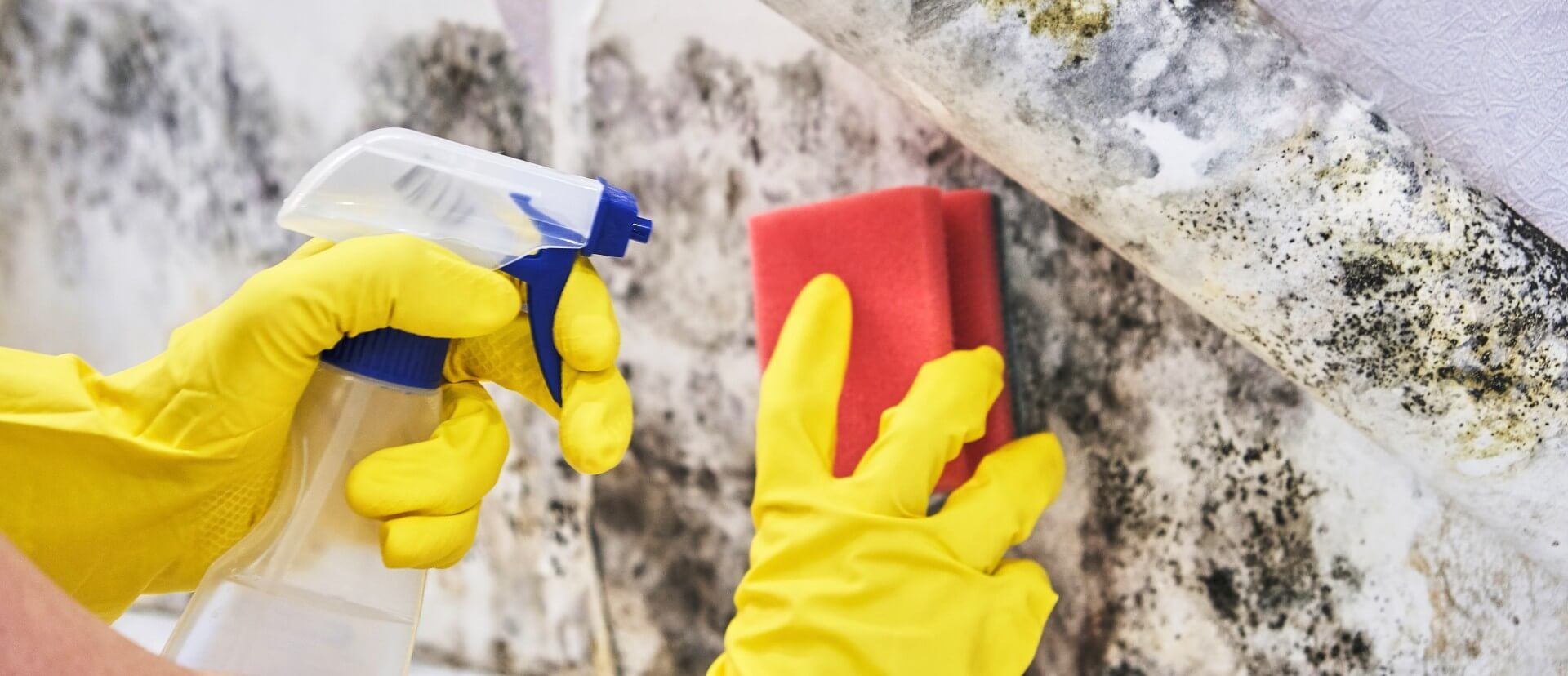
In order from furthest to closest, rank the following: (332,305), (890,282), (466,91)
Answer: (466,91) < (890,282) < (332,305)

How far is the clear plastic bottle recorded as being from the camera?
A: 1.73 ft

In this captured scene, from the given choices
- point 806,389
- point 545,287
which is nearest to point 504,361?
point 545,287

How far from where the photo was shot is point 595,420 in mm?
516

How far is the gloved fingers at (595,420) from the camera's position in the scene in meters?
0.51

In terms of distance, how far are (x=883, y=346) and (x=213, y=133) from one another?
711 millimetres

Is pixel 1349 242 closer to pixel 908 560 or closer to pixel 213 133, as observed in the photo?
pixel 908 560

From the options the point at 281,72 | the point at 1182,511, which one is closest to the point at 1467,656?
the point at 1182,511

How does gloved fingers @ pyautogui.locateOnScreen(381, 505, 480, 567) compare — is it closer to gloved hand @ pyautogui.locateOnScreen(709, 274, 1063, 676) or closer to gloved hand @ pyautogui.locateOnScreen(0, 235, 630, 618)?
gloved hand @ pyautogui.locateOnScreen(0, 235, 630, 618)

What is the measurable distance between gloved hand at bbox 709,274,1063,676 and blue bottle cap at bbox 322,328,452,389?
25 cm

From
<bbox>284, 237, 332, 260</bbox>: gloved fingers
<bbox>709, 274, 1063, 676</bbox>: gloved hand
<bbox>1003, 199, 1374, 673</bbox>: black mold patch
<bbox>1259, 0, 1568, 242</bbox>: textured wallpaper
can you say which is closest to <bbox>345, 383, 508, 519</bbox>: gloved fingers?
<bbox>284, 237, 332, 260</bbox>: gloved fingers

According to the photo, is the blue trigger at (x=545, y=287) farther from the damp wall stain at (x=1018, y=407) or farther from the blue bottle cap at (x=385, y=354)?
the damp wall stain at (x=1018, y=407)

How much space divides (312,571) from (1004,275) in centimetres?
54

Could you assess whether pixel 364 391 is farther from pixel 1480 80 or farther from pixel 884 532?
pixel 1480 80

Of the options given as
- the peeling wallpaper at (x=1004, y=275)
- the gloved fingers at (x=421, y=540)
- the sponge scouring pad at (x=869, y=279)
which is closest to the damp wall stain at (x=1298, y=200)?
the peeling wallpaper at (x=1004, y=275)
